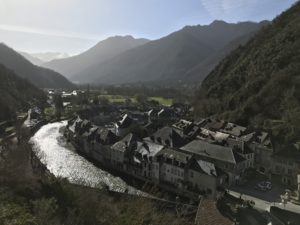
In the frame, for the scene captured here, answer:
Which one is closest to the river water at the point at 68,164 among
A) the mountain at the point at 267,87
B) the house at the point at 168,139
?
the house at the point at 168,139

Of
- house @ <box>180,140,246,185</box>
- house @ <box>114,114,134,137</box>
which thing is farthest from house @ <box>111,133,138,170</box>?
house @ <box>114,114,134,137</box>

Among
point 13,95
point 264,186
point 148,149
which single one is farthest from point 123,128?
point 13,95

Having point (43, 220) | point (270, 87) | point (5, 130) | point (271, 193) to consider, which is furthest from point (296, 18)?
point (43, 220)

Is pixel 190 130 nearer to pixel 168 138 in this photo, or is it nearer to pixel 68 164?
pixel 168 138

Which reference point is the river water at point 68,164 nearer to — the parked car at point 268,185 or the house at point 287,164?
the parked car at point 268,185

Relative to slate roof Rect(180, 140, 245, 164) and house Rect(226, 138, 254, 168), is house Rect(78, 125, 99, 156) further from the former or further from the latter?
house Rect(226, 138, 254, 168)

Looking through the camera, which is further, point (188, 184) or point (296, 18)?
point (296, 18)

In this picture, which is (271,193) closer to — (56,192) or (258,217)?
(258,217)
